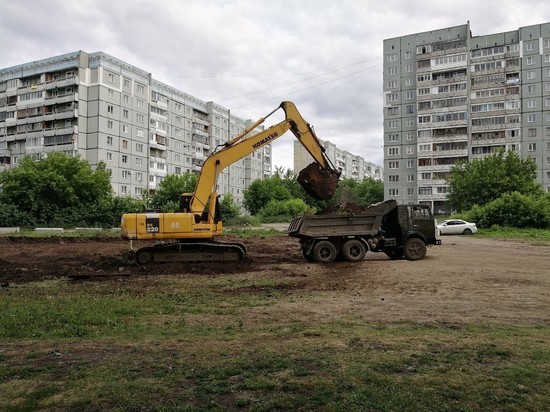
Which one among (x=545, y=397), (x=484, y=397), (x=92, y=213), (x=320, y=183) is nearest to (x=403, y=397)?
(x=484, y=397)

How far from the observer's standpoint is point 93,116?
7381 cm

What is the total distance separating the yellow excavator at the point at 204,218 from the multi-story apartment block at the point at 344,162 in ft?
394

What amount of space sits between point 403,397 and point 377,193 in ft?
372

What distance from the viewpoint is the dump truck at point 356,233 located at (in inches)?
743

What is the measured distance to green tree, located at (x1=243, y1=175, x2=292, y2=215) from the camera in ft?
295

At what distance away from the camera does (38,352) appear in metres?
6.02

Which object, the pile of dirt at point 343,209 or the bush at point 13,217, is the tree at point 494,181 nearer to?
the pile of dirt at point 343,209

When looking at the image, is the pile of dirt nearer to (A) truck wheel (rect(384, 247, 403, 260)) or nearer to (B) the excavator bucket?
(B) the excavator bucket

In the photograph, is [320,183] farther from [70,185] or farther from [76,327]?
[70,185]

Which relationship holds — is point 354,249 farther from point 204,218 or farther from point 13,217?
point 13,217

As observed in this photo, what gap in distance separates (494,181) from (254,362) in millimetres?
57665

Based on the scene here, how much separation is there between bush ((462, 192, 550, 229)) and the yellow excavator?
30858 mm

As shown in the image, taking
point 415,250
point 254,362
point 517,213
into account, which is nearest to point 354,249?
point 415,250

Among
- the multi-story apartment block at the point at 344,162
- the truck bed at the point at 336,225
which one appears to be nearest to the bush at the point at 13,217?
the truck bed at the point at 336,225
